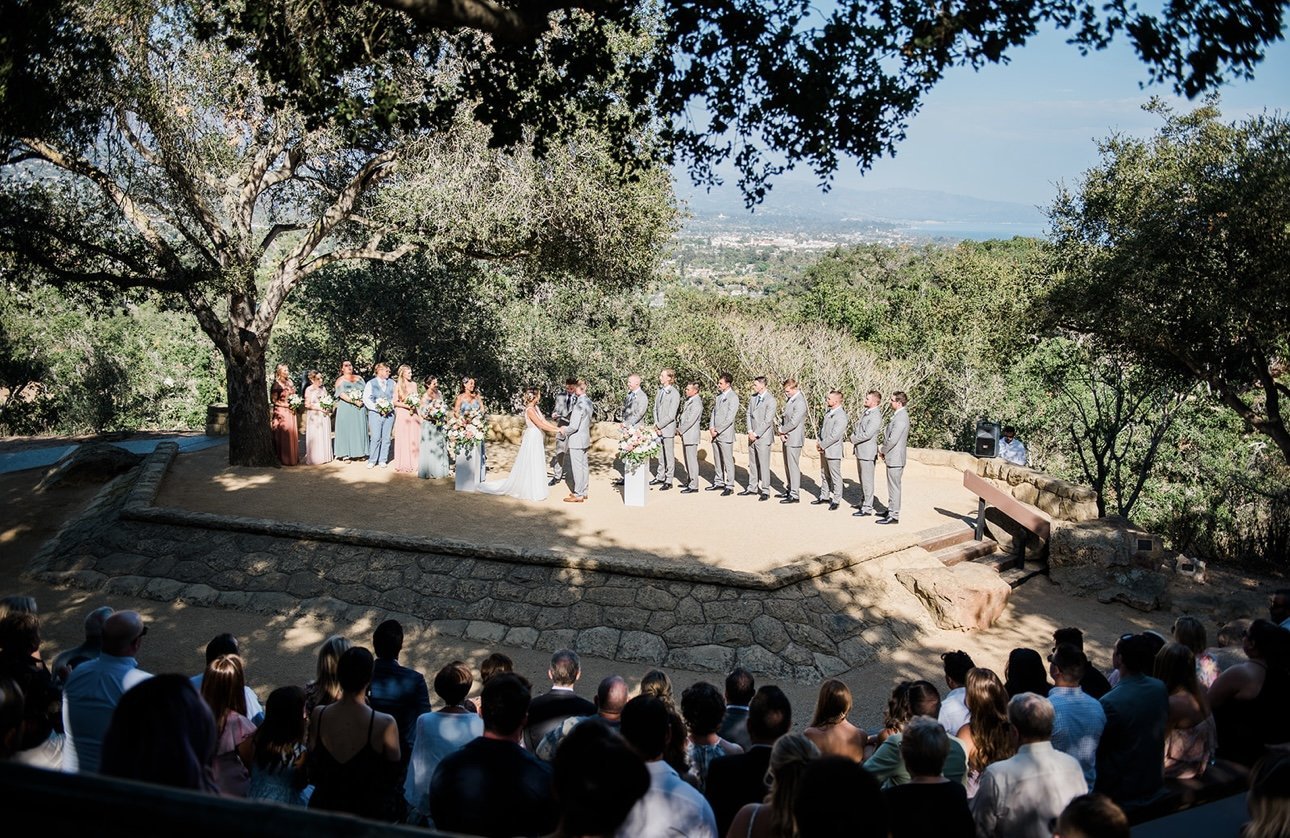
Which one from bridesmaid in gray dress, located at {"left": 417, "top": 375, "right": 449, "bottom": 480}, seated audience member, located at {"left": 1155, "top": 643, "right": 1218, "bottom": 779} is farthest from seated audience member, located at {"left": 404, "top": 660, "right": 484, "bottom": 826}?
bridesmaid in gray dress, located at {"left": 417, "top": 375, "right": 449, "bottom": 480}

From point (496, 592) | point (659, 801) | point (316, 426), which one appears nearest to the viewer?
point (659, 801)

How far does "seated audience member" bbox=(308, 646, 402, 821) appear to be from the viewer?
175 inches

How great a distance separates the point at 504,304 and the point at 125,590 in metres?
14.0

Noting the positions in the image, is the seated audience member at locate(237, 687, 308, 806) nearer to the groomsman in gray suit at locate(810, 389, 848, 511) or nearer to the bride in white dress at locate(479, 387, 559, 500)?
the bride in white dress at locate(479, 387, 559, 500)

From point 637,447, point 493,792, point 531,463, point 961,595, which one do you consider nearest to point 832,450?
point 637,447

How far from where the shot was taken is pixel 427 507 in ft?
45.4

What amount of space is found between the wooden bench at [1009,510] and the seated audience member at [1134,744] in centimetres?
808

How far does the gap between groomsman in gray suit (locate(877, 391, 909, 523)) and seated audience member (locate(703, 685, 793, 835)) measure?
30.3 ft

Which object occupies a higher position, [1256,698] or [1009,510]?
[1256,698]

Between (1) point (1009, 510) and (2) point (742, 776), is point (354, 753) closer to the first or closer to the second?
(2) point (742, 776)

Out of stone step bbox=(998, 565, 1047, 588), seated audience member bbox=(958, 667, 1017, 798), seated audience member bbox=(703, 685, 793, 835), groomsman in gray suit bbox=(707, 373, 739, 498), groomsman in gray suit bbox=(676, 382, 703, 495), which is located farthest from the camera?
groomsman in gray suit bbox=(676, 382, 703, 495)

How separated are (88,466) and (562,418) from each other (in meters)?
7.83

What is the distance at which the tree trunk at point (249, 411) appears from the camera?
1573cm

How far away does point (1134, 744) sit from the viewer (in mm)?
5164
